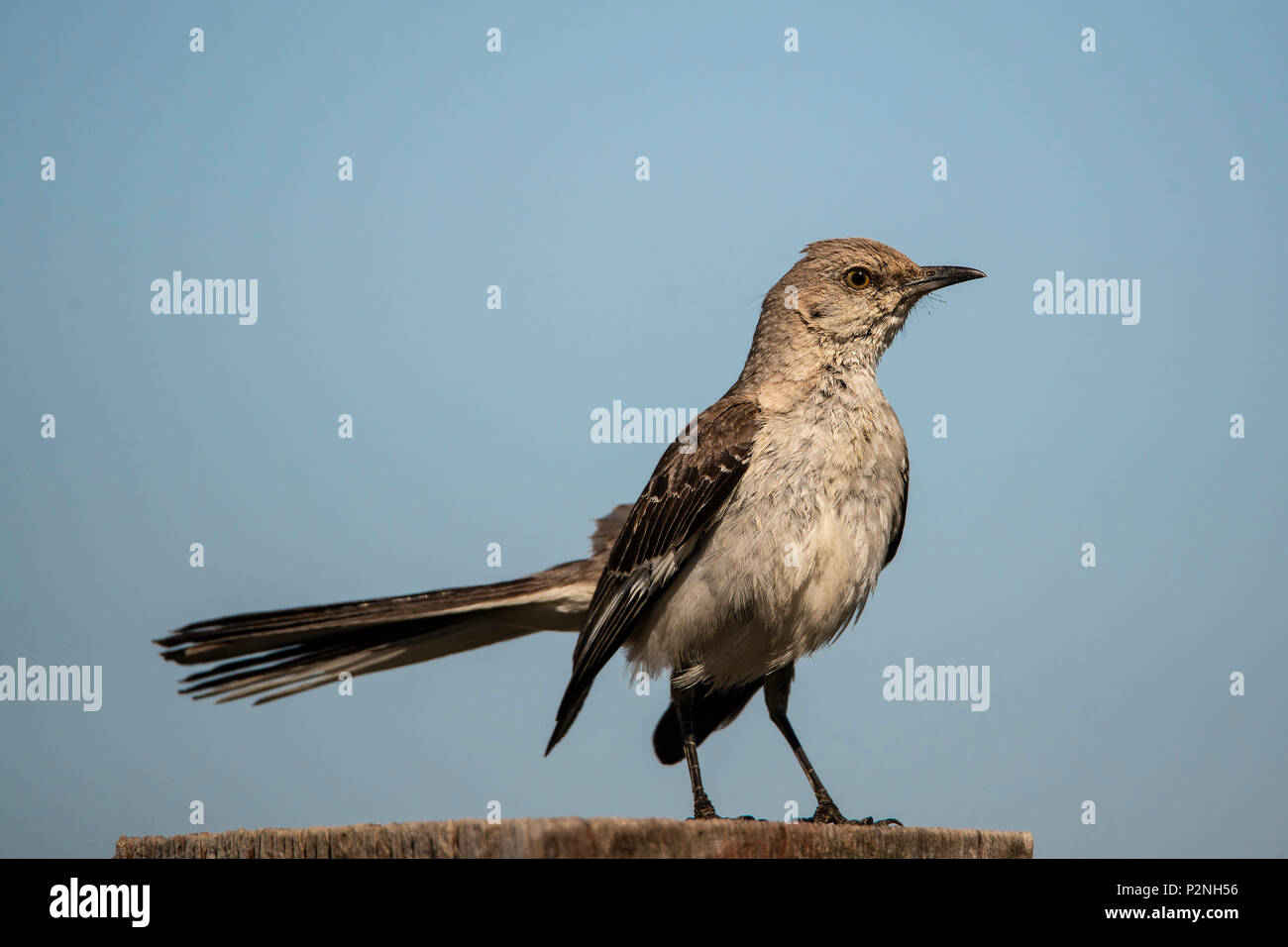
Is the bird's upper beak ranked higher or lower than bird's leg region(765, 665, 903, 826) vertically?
higher

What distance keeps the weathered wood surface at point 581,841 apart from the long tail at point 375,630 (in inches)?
62.8

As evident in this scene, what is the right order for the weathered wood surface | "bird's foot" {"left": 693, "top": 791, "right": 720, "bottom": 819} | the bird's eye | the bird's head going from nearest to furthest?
the weathered wood surface, "bird's foot" {"left": 693, "top": 791, "right": 720, "bottom": 819}, the bird's head, the bird's eye

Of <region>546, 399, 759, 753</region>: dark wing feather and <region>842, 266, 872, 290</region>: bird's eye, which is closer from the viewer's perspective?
<region>546, 399, 759, 753</region>: dark wing feather

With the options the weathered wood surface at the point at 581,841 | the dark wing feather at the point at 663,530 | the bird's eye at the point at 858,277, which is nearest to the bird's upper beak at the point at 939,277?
the bird's eye at the point at 858,277

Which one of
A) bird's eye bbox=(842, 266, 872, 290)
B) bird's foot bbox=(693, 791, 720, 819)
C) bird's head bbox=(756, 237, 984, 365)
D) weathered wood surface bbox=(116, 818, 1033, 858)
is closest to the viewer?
weathered wood surface bbox=(116, 818, 1033, 858)

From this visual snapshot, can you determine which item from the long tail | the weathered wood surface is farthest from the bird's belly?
the weathered wood surface

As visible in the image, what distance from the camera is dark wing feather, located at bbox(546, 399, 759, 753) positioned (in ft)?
16.5

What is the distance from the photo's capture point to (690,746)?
516cm

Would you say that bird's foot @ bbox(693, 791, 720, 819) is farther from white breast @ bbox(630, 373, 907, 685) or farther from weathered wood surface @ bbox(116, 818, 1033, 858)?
weathered wood surface @ bbox(116, 818, 1033, 858)

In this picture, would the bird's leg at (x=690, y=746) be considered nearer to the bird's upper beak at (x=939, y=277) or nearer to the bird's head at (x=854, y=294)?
the bird's head at (x=854, y=294)

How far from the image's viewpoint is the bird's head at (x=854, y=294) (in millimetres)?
5617

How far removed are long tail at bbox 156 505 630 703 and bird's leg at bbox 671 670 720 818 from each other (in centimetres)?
83

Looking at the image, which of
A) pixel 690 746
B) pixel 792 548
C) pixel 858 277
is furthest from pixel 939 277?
pixel 690 746

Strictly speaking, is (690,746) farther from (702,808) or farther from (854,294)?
(854,294)
